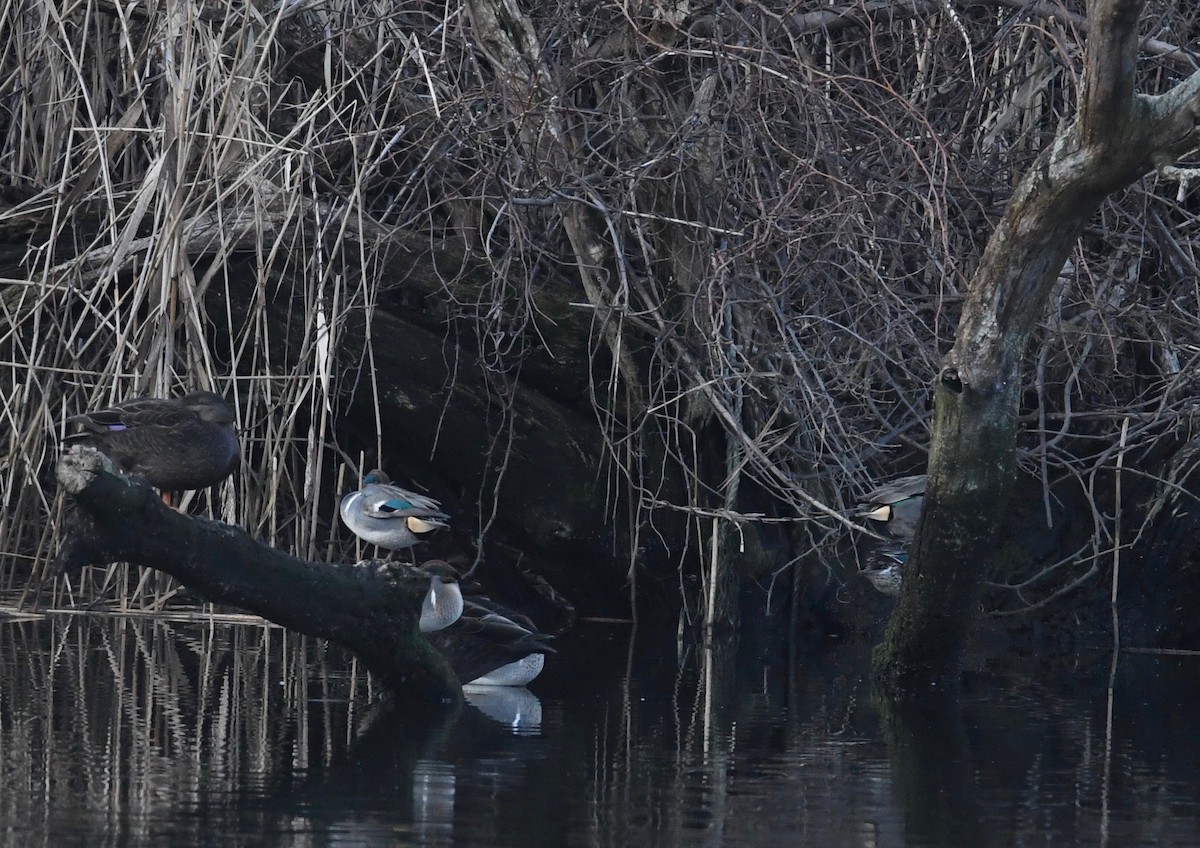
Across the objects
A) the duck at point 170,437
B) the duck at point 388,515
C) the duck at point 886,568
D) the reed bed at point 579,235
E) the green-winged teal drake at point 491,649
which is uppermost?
the reed bed at point 579,235

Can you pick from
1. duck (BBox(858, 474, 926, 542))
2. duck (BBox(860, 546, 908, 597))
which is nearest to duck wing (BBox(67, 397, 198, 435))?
duck (BBox(858, 474, 926, 542))

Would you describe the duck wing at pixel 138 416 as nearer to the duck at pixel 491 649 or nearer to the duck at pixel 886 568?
the duck at pixel 491 649

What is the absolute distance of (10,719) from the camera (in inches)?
201

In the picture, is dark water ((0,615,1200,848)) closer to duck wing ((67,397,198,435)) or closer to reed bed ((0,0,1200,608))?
duck wing ((67,397,198,435))

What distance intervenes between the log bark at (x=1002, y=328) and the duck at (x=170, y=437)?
263 cm

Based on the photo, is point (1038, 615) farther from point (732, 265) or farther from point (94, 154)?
point (94, 154)

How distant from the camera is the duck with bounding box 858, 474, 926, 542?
7266 mm

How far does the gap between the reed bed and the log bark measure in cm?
100

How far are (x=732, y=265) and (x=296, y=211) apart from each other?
1902 millimetres

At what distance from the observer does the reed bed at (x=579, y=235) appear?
23.2ft

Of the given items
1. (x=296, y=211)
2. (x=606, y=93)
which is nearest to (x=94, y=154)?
(x=296, y=211)

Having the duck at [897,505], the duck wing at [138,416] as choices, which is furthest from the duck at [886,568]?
the duck wing at [138,416]

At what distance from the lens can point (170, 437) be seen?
6602mm

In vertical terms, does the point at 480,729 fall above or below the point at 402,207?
below
